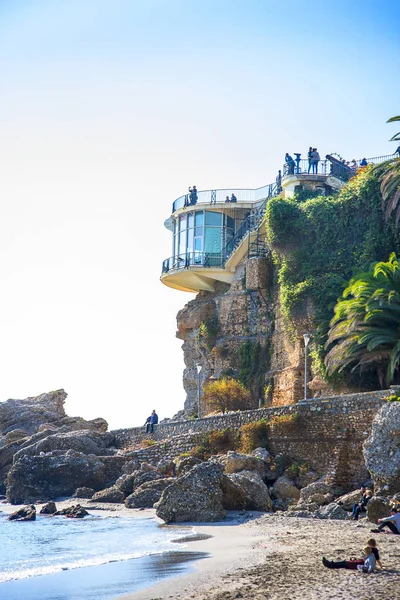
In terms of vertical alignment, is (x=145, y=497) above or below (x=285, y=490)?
below

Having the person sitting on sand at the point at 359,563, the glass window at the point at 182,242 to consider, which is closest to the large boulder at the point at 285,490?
the person sitting on sand at the point at 359,563

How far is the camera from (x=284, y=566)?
622 inches

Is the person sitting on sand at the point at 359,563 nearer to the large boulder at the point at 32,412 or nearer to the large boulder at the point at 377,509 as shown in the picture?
the large boulder at the point at 377,509

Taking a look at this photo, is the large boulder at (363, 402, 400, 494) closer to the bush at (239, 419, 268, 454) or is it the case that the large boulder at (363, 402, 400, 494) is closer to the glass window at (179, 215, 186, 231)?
the bush at (239, 419, 268, 454)

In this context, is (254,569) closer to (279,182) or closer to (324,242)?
(324,242)

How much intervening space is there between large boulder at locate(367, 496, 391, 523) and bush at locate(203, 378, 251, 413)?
19.6 metres

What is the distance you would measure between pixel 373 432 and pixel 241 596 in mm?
11724

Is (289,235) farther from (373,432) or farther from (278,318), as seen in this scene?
(373,432)

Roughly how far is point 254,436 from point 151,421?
39.1ft

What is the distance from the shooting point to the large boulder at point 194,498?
24750 millimetres

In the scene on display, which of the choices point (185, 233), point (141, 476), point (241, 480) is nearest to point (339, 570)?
point (241, 480)

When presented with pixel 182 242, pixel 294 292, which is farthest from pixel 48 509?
pixel 182 242

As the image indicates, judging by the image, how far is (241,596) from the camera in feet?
43.5

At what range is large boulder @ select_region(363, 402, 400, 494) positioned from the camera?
76.0 feet
